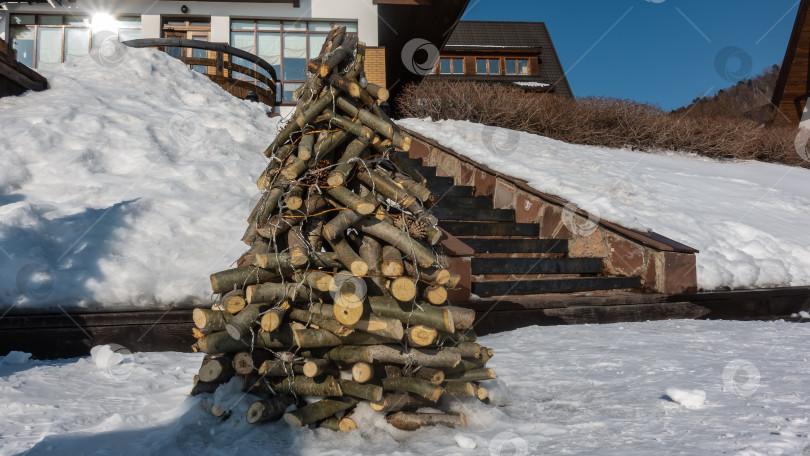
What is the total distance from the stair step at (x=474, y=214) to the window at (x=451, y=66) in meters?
23.1

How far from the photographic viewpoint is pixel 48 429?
2244 millimetres

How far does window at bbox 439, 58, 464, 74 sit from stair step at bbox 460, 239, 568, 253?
2392 centimetres

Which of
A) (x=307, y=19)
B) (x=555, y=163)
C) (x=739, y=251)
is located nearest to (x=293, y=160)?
(x=739, y=251)

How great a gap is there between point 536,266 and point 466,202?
178 cm

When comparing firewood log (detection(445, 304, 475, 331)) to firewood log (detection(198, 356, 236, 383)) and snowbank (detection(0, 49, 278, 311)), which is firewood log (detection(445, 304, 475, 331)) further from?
snowbank (detection(0, 49, 278, 311))

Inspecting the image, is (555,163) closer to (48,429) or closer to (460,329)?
(460,329)

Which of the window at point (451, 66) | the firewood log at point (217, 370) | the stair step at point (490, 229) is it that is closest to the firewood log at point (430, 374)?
the firewood log at point (217, 370)

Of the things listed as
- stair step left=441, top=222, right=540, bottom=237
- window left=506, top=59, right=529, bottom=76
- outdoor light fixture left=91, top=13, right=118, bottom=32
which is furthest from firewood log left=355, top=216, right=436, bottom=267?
window left=506, top=59, right=529, bottom=76

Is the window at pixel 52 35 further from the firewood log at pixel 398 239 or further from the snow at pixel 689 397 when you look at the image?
the snow at pixel 689 397

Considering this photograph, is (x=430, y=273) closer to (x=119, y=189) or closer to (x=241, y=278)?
(x=241, y=278)

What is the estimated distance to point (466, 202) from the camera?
6863 millimetres

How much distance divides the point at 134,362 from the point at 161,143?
13.0 ft

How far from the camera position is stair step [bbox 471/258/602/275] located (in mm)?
5164

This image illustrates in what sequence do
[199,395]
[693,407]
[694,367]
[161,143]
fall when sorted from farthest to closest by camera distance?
1. [161,143]
2. [694,367]
3. [199,395]
4. [693,407]
